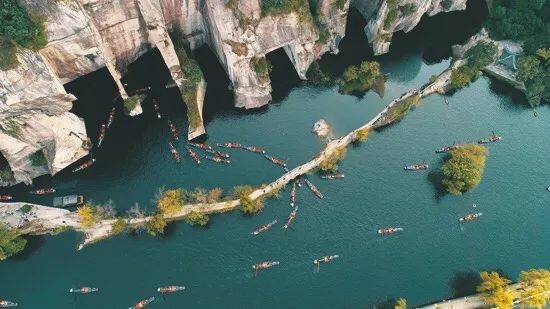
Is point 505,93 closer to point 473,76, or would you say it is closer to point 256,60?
point 473,76

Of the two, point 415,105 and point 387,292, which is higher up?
point 415,105

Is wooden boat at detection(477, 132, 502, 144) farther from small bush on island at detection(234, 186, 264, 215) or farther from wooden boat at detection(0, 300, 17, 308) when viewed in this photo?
wooden boat at detection(0, 300, 17, 308)

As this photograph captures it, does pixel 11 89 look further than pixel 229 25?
No

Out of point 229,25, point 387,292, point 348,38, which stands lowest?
point 387,292

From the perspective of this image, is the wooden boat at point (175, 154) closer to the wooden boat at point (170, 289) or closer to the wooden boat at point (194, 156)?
the wooden boat at point (194, 156)

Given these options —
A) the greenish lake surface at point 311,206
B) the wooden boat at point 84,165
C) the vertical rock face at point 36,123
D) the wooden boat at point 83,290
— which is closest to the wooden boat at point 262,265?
the greenish lake surface at point 311,206

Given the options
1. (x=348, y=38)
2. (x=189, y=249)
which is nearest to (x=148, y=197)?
(x=189, y=249)

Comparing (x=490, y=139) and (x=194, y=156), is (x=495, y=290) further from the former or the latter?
(x=194, y=156)
